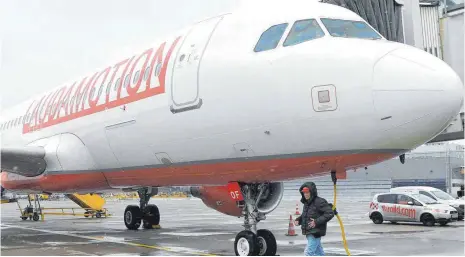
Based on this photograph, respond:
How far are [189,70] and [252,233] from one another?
3060 mm

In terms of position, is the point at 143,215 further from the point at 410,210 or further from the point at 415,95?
the point at 415,95

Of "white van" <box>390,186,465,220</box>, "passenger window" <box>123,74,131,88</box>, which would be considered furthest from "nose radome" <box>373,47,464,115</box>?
"white van" <box>390,186,465,220</box>

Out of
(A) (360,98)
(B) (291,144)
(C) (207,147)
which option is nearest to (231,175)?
(C) (207,147)

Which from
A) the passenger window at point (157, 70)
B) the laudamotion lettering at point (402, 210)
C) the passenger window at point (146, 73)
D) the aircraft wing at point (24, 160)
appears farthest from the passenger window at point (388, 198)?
the passenger window at point (157, 70)

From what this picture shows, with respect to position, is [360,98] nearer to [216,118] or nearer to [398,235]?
[216,118]

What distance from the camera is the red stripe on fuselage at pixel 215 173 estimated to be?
27.8 ft

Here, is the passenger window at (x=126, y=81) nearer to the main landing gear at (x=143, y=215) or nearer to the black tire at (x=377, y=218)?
the main landing gear at (x=143, y=215)

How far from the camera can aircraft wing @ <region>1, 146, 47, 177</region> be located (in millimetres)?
14398

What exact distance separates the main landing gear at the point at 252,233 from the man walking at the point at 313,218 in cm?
135

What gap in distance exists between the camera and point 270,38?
9.20m

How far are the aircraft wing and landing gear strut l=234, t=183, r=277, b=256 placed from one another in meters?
6.80

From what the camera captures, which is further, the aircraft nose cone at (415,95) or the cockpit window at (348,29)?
the cockpit window at (348,29)

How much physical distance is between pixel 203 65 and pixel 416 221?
14908mm

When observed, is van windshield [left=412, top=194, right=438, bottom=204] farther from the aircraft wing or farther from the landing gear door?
the landing gear door
